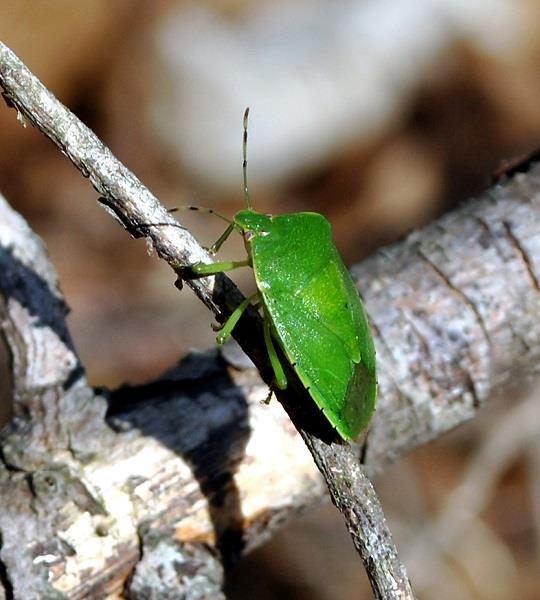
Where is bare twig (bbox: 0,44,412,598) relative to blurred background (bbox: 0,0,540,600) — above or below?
below

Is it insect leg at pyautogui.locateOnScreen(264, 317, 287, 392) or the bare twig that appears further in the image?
insect leg at pyautogui.locateOnScreen(264, 317, 287, 392)

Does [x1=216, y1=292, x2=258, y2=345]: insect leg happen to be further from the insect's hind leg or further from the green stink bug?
the insect's hind leg

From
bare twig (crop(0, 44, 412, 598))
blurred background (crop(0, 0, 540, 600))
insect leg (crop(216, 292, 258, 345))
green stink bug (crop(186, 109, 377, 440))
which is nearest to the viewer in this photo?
bare twig (crop(0, 44, 412, 598))

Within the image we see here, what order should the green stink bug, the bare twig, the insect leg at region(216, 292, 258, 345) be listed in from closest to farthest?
the bare twig < the insect leg at region(216, 292, 258, 345) < the green stink bug

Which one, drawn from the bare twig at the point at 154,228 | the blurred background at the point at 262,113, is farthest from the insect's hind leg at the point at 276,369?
the blurred background at the point at 262,113

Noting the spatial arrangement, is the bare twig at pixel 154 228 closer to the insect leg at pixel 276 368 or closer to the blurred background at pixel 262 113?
the insect leg at pixel 276 368

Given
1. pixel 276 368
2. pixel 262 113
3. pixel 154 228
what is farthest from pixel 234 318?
pixel 262 113

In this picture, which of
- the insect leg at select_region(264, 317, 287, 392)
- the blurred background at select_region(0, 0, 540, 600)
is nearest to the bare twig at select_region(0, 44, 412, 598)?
the insect leg at select_region(264, 317, 287, 392)
